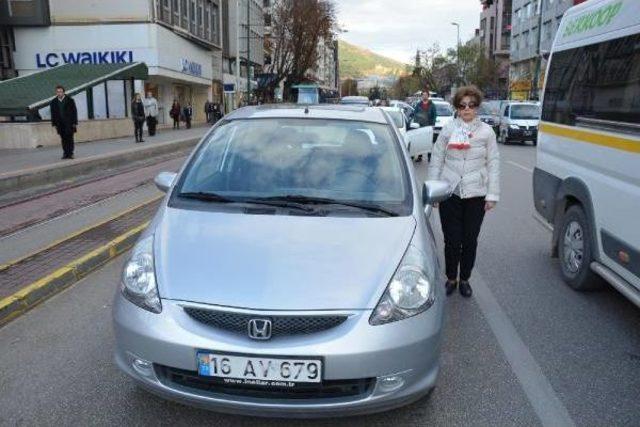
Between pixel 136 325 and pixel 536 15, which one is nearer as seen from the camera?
pixel 136 325

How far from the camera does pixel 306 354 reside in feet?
8.97

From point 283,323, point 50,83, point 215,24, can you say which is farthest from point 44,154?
point 215,24

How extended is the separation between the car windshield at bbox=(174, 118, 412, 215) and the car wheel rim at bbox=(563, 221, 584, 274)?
2.21 meters

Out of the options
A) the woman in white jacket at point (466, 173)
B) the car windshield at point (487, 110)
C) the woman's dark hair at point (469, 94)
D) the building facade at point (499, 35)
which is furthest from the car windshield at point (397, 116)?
the building facade at point (499, 35)

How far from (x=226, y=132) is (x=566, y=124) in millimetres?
3271

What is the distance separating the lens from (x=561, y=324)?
4.73 m

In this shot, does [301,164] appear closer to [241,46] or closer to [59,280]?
[59,280]

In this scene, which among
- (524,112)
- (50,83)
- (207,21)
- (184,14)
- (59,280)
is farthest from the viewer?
(207,21)

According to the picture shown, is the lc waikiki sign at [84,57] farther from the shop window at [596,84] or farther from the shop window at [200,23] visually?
the shop window at [596,84]

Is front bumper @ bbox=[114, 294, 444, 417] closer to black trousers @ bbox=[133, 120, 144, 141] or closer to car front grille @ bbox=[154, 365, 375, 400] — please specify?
car front grille @ bbox=[154, 365, 375, 400]

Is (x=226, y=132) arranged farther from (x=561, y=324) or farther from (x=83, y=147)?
(x=83, y=147)

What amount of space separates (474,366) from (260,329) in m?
1.76

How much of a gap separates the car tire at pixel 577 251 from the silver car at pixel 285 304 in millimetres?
2257

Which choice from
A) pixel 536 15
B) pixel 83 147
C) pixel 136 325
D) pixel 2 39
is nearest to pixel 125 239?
pixel 136 325
